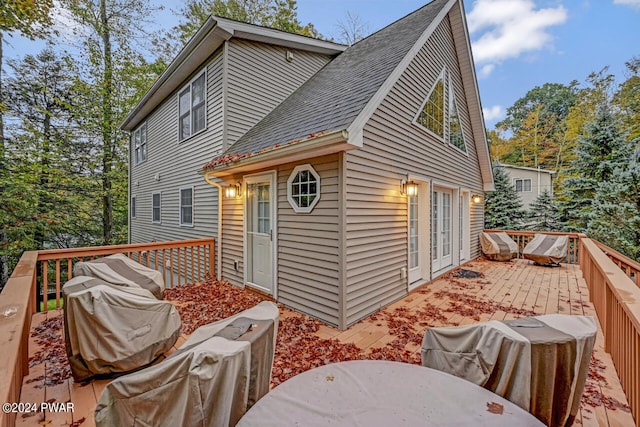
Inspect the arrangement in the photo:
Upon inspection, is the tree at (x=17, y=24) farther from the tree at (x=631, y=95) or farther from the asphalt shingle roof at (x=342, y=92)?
the tree at (x=631, y=95)

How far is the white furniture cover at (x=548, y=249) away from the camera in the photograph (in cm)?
707

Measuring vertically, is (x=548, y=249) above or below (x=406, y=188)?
below

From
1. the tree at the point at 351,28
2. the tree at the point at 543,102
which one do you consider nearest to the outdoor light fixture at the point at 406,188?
the tree at the point at 351,28

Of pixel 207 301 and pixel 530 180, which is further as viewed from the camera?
pixel 530 180

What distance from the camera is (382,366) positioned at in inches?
63.4

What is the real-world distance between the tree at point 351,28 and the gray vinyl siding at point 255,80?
7183 mm

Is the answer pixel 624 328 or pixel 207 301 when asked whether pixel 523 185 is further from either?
pixel 207 301

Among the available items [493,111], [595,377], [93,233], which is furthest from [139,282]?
[493,111]

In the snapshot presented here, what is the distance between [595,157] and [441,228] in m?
6.83

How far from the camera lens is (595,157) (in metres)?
8.79

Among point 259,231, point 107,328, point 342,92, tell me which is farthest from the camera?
point 259,231

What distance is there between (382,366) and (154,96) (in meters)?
9.66

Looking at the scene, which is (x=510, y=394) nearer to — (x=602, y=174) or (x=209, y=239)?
(x=209, y=239)

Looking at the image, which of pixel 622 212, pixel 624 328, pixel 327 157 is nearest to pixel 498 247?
pixel 622 212
